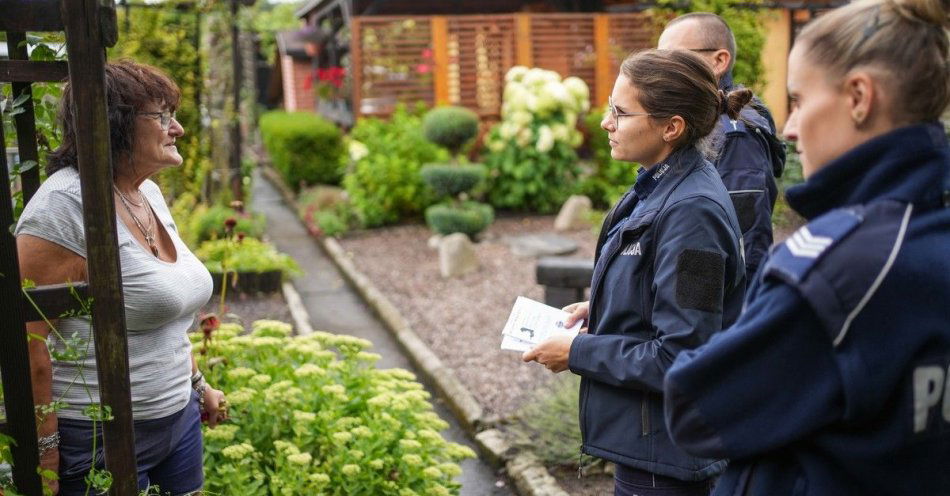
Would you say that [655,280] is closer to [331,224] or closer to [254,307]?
[254,307]

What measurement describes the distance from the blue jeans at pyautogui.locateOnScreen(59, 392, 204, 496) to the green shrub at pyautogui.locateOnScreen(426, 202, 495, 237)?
823 centimetres

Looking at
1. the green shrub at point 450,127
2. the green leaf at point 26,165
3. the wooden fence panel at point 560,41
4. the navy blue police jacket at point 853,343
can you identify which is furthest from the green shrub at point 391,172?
the navy blue police jacket at point 853,343

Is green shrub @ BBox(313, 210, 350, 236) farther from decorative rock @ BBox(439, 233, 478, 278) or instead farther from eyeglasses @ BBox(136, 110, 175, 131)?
eyeglasses @ BBox(136, 110, 175, 131)

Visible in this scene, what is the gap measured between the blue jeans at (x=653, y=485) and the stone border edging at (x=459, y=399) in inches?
82.2

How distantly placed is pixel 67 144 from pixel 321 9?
18.2 meters

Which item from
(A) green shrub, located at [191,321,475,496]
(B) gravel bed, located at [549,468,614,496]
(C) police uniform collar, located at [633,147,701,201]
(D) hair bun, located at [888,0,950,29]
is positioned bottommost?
(B) gravel bed, located at [549,468,614,496]

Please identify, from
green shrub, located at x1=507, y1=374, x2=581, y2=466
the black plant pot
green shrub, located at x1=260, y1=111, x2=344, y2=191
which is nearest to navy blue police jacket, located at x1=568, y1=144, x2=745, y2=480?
green shrub, located at x1=507, y1=374, x2=581, y2=466

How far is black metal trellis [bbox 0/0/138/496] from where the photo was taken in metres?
2.00

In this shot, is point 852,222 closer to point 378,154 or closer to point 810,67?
point 810,67

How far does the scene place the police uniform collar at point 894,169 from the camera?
143cm

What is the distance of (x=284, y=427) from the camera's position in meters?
3.79

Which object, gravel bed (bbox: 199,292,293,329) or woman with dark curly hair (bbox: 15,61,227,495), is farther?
gravel bed (bbox: 199,292,293,329)

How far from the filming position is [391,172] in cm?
1241

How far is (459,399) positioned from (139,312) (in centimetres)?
375
